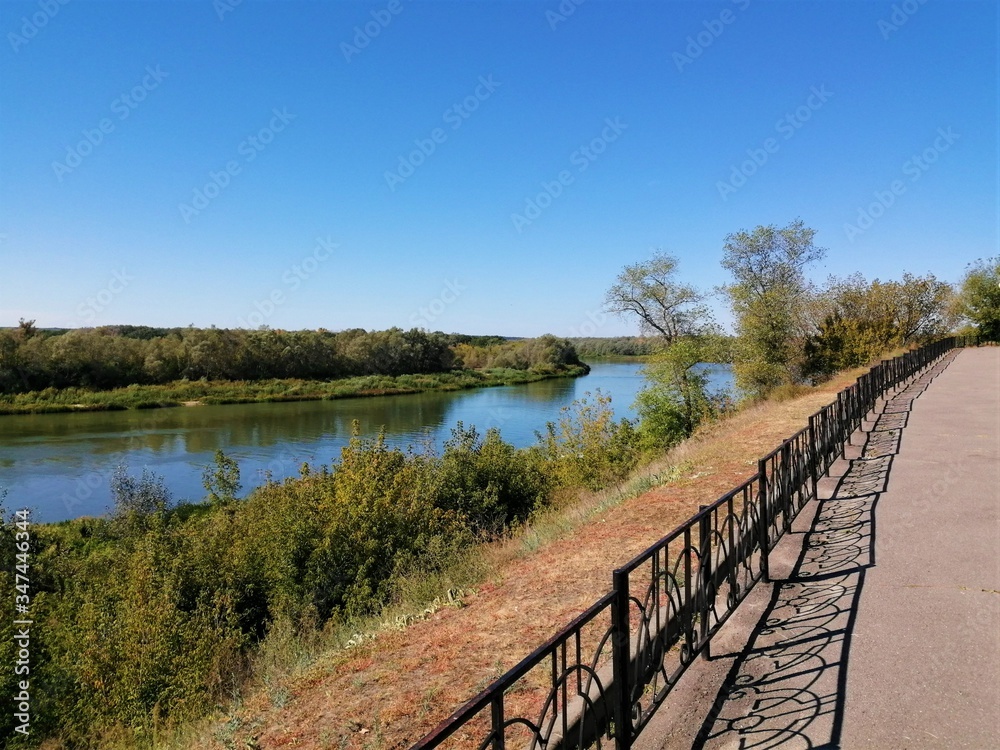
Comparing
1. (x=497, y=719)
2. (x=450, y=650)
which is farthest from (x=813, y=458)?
(x=497, y=719)

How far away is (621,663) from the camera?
272cm

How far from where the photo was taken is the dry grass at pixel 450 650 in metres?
3.98

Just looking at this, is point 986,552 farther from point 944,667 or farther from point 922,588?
point 944,667

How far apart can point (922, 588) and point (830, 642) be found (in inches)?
49.8

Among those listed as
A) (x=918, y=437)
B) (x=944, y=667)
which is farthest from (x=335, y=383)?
(x=944, y=667)

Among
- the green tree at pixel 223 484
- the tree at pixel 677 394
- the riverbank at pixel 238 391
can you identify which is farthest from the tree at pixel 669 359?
the riverbank at pixel 238 391

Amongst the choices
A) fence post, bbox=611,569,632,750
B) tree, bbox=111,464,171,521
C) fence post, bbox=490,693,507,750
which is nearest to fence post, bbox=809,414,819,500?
fence post, bbox=611,569,632,750

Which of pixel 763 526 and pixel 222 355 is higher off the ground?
pixel 222 355

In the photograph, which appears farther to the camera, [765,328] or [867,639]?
[765,328]

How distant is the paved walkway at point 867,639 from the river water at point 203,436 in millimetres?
18109

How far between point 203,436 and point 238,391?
81.0ft

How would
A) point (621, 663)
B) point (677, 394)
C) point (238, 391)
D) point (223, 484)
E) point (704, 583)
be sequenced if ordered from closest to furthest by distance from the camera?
point (621, 663), point (704, 583), point (223, 484), point (677, 394), point (238, 391)

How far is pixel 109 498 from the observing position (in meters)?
23.6

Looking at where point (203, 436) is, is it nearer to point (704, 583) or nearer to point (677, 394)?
point (677, 394)
